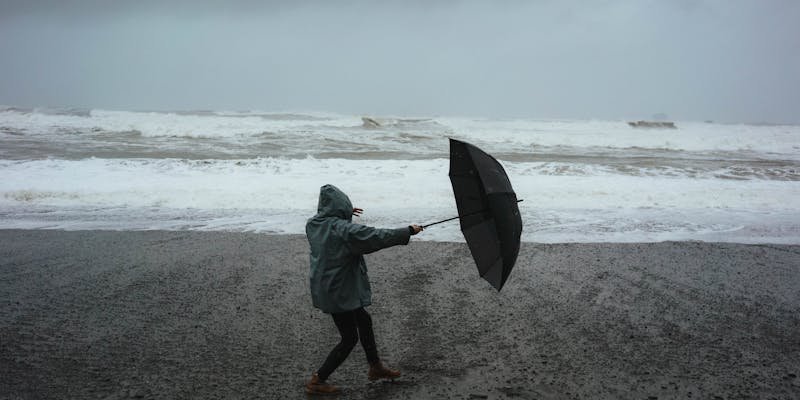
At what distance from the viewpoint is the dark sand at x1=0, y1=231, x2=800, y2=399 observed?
380cm

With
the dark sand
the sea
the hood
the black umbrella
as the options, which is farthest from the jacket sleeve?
the sea

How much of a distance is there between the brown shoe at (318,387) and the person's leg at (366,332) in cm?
33

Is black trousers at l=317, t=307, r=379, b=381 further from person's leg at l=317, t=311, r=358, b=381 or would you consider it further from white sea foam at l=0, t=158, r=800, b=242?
white sea foam at l=0, t=158, r=800, b=242

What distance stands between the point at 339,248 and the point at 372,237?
0.24m

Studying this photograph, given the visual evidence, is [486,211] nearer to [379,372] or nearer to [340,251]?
[340,251]

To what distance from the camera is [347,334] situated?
346 centimetres

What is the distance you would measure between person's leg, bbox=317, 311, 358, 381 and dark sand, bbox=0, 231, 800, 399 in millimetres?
298

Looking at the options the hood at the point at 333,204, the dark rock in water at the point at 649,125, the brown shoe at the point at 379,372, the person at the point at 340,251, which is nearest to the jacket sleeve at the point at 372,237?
the person at the point at 340,251

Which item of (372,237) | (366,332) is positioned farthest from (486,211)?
(366,332)

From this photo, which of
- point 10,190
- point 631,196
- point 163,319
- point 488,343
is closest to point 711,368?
point 488,343

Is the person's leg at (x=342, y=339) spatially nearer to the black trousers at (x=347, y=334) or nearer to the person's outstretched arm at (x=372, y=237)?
the black trousers at (x=347, y=334)

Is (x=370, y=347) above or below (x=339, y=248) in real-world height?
below

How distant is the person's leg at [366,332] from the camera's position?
11.5 ft

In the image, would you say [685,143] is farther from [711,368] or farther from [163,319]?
[163,319]
